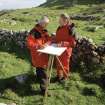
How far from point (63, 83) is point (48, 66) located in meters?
1.82

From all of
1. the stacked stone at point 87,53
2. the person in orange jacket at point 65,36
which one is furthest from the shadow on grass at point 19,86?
the stacked stone at point 87,53

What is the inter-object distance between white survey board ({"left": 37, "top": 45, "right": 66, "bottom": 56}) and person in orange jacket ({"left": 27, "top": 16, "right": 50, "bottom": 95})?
0.37 meters

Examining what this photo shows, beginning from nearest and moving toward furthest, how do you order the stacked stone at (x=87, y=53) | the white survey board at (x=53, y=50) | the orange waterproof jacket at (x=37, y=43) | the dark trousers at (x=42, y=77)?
the white survey board at (x=53, y=50), the orange waterproof jacket at (x=37, y=43), the dark trousers at (x=42, y=77), the stacked stone at (x=87, y=53)

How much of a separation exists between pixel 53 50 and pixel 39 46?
0.68 meters

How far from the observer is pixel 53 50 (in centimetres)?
1516

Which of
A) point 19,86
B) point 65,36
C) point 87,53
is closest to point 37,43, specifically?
point 65,36

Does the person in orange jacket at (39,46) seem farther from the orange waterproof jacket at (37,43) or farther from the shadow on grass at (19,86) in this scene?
the shadow on grass at (19,86)

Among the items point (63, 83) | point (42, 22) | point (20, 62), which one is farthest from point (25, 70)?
point (42, 22)

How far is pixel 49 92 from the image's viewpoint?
1612 cm

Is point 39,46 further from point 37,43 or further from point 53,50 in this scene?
point 53,50

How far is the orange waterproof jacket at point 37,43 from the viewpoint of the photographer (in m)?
15.6

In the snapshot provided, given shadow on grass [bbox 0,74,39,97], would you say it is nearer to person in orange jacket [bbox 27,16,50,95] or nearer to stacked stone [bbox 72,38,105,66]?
person in orange jacket [bbox 27,16,50,95]

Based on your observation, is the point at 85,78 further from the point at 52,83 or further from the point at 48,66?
the point at 48,66

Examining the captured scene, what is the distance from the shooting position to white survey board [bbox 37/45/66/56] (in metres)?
14.9
